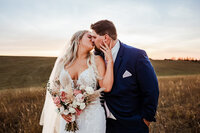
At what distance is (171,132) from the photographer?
4199 millimetres

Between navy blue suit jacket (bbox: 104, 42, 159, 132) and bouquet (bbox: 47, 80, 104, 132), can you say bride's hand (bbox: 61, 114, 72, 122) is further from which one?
navy blue suit jacket (bbox: 104, 42, 159, 132)

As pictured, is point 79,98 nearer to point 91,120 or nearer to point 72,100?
A: point 72,100

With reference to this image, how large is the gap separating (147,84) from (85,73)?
1.20m

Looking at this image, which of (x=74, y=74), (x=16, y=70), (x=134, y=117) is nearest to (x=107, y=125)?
(x=134, y=117)

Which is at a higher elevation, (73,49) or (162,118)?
(73,49)

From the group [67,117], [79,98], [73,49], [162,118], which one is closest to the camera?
[79,98]

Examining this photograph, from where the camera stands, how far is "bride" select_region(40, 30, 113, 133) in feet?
9.60

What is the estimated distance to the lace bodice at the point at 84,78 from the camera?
307cm

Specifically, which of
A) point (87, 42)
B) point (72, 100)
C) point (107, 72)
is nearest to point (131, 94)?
point (107, 72)

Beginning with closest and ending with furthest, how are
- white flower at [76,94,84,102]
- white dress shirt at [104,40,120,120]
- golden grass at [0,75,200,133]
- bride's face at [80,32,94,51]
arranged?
white flower at [76,94,84,102], white dress shirt at [104,40,120,120], bride's face at [80,32,94,51], golden grass at [0,75,200,133]

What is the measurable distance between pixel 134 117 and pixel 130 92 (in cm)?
48

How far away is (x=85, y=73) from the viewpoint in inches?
124

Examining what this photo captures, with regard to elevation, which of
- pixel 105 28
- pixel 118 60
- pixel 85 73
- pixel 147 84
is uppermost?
pixel 105 28

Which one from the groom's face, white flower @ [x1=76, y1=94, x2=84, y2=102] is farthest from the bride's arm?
white flower @ [x1=76, y1=94, x2=84, y2=102]
